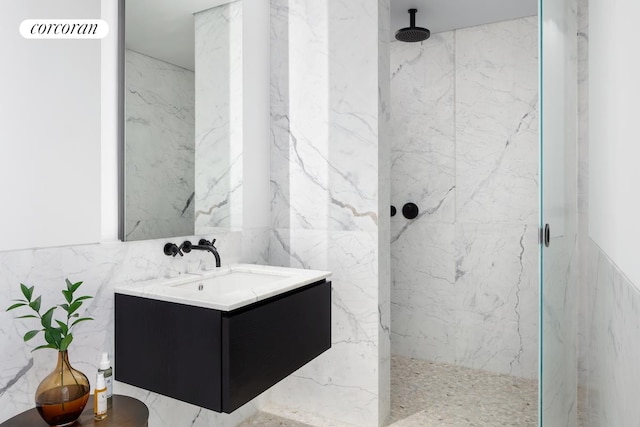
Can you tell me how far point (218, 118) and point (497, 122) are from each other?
1.82m

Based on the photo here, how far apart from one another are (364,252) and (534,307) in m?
1.37

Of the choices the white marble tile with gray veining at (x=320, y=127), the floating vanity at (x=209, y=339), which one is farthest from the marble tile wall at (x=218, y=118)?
the floating vanity at (x=209, y=339)

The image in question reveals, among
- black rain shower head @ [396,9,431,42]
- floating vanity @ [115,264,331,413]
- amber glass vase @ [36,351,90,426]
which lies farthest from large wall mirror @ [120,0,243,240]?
black rain shower head @ [396,9,431,42]

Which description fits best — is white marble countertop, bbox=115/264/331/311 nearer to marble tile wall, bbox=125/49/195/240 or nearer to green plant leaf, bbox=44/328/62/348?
marble tile wall, bbox=125/49/195/240

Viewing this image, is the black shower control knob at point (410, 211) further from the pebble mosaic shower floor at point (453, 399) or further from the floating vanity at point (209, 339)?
the floating vanity at point (209, 339)

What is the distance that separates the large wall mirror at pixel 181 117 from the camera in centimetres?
164

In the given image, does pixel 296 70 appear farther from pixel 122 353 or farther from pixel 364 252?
pixel 122 353

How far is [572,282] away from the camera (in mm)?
2162

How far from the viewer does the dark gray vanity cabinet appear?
1312 mm

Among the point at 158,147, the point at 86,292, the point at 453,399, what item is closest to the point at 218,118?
the point at 158,147

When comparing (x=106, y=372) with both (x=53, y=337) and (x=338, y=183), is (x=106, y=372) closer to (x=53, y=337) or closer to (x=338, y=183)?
(x=53, y=337)

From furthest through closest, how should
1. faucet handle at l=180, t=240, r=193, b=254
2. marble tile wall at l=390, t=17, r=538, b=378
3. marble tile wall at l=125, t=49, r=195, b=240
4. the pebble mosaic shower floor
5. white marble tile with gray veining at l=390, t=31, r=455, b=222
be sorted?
white marble tile with gray veining at l=390, t=31, r=455, b=222 < marble tile wall at l=390, t=17, r=538, b=378 < the pebble mosaic shower floor < faucet handle at l=180, t=240, r=193, b=254 < marble tile wall at l=125, t=49, r=195, b=240

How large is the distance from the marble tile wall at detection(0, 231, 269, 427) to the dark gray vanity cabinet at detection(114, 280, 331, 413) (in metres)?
0.08

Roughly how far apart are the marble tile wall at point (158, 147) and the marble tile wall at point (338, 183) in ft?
1.85
